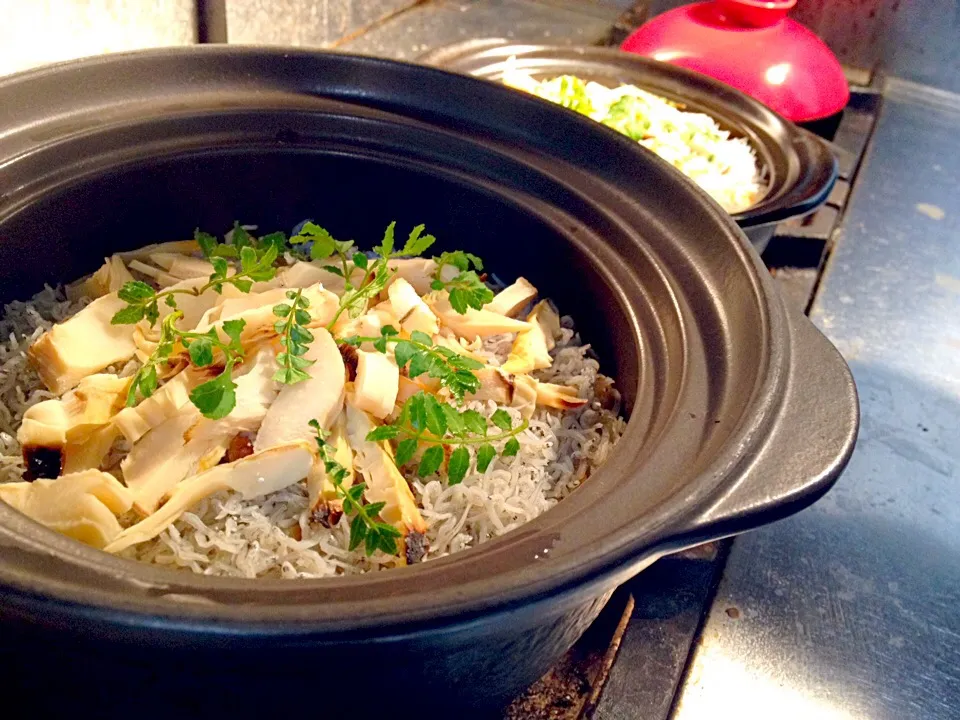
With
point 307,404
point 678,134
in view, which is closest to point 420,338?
point 307,404

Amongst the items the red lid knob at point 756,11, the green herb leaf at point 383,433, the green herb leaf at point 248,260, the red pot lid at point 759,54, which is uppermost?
the red lid knob at point 756,11

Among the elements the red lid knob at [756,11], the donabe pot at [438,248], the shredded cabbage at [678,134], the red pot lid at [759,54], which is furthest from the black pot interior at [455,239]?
the red lid knob at [756,11]

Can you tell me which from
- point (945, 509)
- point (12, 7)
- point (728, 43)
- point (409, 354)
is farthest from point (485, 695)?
point (728, 43)

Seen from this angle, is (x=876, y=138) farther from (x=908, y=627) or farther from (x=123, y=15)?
(x=123, y=15)

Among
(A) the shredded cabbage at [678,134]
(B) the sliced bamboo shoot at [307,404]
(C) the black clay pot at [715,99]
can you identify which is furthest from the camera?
(A) the shredded cabbage at [678,134]

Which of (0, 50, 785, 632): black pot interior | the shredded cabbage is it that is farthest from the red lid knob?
(0, 50, 785, 632): black pot interior

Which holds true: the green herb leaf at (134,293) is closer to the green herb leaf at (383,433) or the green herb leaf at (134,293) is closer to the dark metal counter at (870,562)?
the green herb leaf at (383,433)

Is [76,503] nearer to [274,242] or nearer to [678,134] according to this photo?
[274,242]

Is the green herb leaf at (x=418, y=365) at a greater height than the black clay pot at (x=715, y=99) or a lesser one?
lesser
